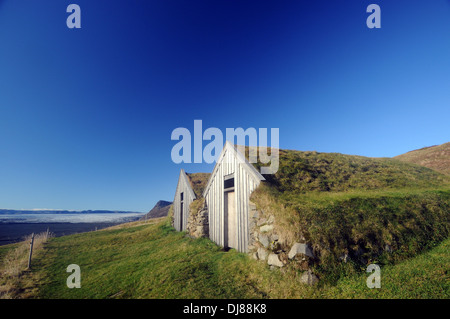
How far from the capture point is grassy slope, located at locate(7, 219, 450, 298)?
477cm

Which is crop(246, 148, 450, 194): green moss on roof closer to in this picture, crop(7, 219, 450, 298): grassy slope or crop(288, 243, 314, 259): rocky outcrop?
crop(288, 243, 314, 259): rocky outcrop

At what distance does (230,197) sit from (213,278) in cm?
473

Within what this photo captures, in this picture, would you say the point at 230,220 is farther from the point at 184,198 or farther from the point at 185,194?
the point at 184,198

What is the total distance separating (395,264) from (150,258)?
11.1 meters

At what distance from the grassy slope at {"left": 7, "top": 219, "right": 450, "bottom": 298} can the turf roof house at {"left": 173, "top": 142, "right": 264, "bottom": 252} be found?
2.92 feet

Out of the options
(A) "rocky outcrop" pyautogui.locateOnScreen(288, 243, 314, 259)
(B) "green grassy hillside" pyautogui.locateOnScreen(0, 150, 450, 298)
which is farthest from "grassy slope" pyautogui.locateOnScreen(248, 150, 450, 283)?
(A) "rocky outcrop" pyautogui.locateOnScreen(288, 243, 314, 259)

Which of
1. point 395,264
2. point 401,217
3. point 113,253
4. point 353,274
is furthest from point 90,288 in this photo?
point 401,217

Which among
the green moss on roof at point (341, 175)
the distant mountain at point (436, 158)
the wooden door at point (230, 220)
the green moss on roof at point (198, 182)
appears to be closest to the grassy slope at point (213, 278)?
the wooden door at point (230, 220)

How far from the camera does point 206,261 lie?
8.62 metres

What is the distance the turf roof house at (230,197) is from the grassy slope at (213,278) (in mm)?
889

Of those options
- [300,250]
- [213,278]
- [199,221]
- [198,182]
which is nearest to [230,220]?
[199,221]

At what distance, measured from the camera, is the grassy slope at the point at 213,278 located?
4.77m

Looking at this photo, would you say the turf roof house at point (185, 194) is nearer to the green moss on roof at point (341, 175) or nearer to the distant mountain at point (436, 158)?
the green moss on roof at point (341, 175)
